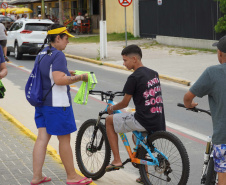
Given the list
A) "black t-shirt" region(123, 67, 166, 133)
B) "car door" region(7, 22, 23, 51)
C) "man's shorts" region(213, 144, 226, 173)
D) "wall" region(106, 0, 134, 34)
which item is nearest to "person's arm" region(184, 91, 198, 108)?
"man's shorts" region(213, 144, 226, 173)

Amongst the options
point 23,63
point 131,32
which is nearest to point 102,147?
point 23,63

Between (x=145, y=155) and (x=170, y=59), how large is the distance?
15.7 m

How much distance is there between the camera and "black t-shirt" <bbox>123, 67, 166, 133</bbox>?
5359 millimetres

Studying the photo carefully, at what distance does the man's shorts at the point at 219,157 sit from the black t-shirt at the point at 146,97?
1217 millimetres

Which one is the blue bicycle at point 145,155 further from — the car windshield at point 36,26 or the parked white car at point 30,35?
the car windshield at point 36,26

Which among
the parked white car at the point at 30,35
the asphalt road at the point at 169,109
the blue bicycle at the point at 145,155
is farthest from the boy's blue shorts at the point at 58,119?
the parked white car at the point at 30,35

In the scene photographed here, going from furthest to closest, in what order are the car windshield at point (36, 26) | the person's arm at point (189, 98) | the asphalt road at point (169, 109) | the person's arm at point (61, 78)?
1. the car windshield at point (36, 26)
2. the asphalt road at point (169, 109)
3. the person's arm at point (61, 78)
4. the person's arm at point (189, 98)

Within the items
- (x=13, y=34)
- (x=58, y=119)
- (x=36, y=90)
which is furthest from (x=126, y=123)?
(x=13, y=34)

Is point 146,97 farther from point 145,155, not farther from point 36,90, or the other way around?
point 36,90

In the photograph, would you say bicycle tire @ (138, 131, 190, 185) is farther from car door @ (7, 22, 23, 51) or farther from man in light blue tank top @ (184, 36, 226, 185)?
car door @ (7, 22, 23, 51)

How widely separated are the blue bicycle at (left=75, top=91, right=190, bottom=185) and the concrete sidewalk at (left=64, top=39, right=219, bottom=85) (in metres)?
9.02

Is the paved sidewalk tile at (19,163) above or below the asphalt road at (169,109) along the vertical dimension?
above

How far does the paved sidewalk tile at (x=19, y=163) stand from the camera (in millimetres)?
5914

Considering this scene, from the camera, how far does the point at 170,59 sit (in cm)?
2100
